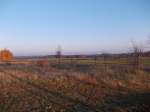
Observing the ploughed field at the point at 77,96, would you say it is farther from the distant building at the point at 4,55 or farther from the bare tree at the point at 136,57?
the distant building at the point at 4,55

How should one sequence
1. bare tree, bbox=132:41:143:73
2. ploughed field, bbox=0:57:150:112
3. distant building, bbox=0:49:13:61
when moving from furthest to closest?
distant building, bbox=0:49:13:61, bare tree, bbox=132:41:143:73, ploughed field, bbox=0:57:150:112

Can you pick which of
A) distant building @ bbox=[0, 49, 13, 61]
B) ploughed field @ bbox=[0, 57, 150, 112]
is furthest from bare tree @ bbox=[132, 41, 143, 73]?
distant building @ bbox=[0, 49, 13, 61]

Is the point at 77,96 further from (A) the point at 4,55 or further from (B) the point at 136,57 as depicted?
(A) the point at 4,55

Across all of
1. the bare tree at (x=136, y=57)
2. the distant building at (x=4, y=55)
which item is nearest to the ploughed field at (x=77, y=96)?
the bare tree at (x=136, y=57)

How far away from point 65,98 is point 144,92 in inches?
170

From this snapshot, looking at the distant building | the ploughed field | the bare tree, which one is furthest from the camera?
the distant building

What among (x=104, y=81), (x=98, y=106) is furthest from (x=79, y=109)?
(x=104, y=81)

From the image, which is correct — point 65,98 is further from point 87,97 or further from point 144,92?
point 144,92

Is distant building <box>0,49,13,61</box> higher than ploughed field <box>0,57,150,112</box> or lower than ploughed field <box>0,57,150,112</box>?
higher

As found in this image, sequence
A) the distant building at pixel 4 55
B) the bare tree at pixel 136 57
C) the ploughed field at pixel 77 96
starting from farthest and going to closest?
the distant building at pixel 4 55 → the bare tree at pixel 136 57 → the ploughed field at pixel 77 96

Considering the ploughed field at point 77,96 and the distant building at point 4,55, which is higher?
the distant building at point 4,55

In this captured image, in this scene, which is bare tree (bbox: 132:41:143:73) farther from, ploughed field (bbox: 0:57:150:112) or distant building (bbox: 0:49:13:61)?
distant building (bbox: 0:49:13:61)

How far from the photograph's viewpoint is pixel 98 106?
8.57 meters

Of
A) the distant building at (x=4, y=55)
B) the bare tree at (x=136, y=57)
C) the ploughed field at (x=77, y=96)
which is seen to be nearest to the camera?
the ploughed field at (x=77, y=96)
